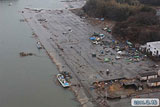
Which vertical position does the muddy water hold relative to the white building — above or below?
below

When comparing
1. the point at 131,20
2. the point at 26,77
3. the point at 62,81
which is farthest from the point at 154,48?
the point at 26,77

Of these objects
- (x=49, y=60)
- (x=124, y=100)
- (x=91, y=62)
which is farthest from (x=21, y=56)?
(x=124, y=100)

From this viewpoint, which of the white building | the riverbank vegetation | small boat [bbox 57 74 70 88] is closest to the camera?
small boat [bbox 57 74 70 88]

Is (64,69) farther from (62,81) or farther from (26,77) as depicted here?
(26,77)

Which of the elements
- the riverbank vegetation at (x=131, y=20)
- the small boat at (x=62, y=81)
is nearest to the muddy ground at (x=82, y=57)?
the small boat at (x=62, y=81)

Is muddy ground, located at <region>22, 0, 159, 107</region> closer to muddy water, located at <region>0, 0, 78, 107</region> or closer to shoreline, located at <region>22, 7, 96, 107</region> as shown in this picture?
shoreline, located at <region>22, 7, 96, 107</region>

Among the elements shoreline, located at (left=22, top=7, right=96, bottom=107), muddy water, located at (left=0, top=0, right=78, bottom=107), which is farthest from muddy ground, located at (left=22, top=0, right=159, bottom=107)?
muddy water, located at (left=0, top=0, right=78, bottom=107)
